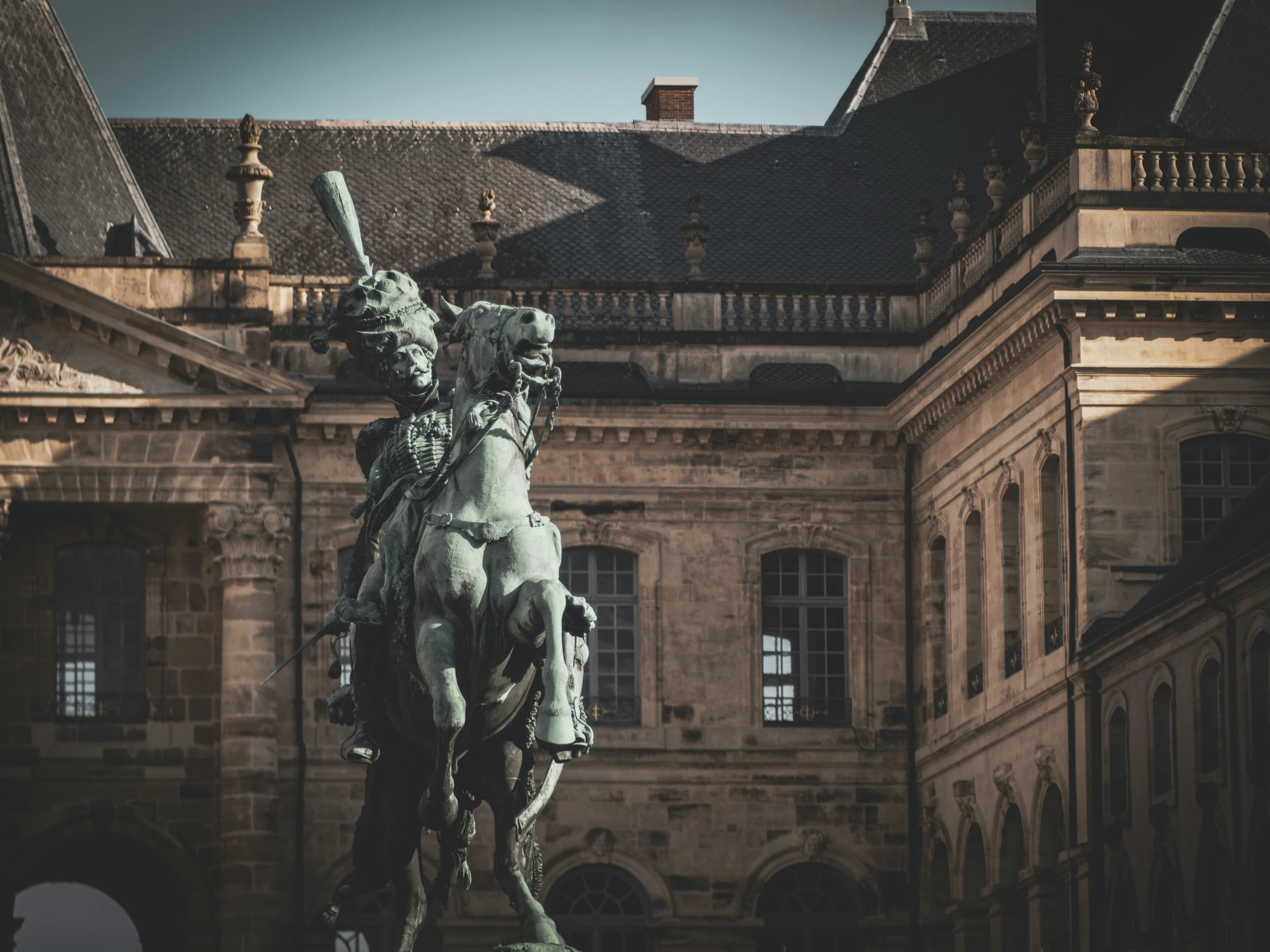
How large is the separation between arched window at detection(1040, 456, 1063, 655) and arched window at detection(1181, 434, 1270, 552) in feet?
4.70

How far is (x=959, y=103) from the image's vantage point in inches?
1895

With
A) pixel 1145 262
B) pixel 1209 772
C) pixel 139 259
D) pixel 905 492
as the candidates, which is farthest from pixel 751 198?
pixel 1209 772

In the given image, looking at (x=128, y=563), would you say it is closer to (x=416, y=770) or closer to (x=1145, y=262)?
(x=1145, y=262)

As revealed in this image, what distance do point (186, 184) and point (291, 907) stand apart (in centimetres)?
1102

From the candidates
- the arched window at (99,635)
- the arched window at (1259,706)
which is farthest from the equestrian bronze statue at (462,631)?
the arched window at (99,635)

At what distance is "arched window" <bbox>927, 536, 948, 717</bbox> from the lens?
4078 cm

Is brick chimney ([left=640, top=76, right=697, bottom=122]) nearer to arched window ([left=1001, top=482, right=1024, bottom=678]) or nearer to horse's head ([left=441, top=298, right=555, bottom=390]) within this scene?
arched window ([left=1001, top=482, right=1024, bottom=678])

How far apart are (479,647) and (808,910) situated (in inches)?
1055

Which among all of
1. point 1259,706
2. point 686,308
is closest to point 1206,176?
point 1259,706

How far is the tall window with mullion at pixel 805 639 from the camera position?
41.8 m

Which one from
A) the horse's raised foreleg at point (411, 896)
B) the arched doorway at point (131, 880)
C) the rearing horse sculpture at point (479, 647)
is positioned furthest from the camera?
the arched doorway at point (131, 880)

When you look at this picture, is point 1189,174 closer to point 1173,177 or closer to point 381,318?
point 1173,177

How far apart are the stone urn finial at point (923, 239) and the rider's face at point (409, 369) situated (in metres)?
26.6

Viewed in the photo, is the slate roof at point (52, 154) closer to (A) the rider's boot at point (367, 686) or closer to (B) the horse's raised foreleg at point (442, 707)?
(A) the rider's boot at point (367, 686)
